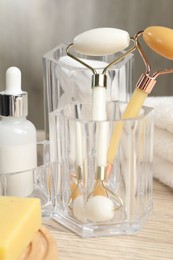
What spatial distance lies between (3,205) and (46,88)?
0.24 meters

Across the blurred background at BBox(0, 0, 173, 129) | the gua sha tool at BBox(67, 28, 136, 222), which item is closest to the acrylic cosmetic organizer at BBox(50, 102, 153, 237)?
the gua sha tool at BBox(67, 28, 136, 222)

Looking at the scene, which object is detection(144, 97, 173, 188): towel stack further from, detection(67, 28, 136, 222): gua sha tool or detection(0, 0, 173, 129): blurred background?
detection(0, 0, 173, 129): blurred background

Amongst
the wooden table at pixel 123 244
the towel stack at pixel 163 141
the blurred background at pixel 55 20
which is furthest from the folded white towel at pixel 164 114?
the blurred background at pixel 55 20

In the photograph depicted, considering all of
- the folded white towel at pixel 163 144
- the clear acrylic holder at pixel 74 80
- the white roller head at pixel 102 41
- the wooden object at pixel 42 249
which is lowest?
the wooden object at pixel 42 249

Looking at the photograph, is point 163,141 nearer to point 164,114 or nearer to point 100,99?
point 164,114

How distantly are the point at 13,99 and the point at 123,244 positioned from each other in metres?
0.18

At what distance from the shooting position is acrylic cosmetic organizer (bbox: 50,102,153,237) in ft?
1.52

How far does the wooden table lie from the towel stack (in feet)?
0.28

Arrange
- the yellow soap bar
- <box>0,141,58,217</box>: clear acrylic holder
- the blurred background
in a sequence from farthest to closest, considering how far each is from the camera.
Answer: the blurred background, <box>0,141,58,217</box>: clear acrylic holder, the yellow soap bar

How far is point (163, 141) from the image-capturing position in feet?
1.89

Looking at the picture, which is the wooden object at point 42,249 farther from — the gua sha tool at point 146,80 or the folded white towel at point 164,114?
the folded white towel at point 164,114

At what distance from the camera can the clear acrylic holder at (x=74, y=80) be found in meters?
0.58

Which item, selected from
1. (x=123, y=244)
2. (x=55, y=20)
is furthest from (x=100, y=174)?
(x=55, y=20)

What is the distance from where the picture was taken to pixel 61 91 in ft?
2.01
